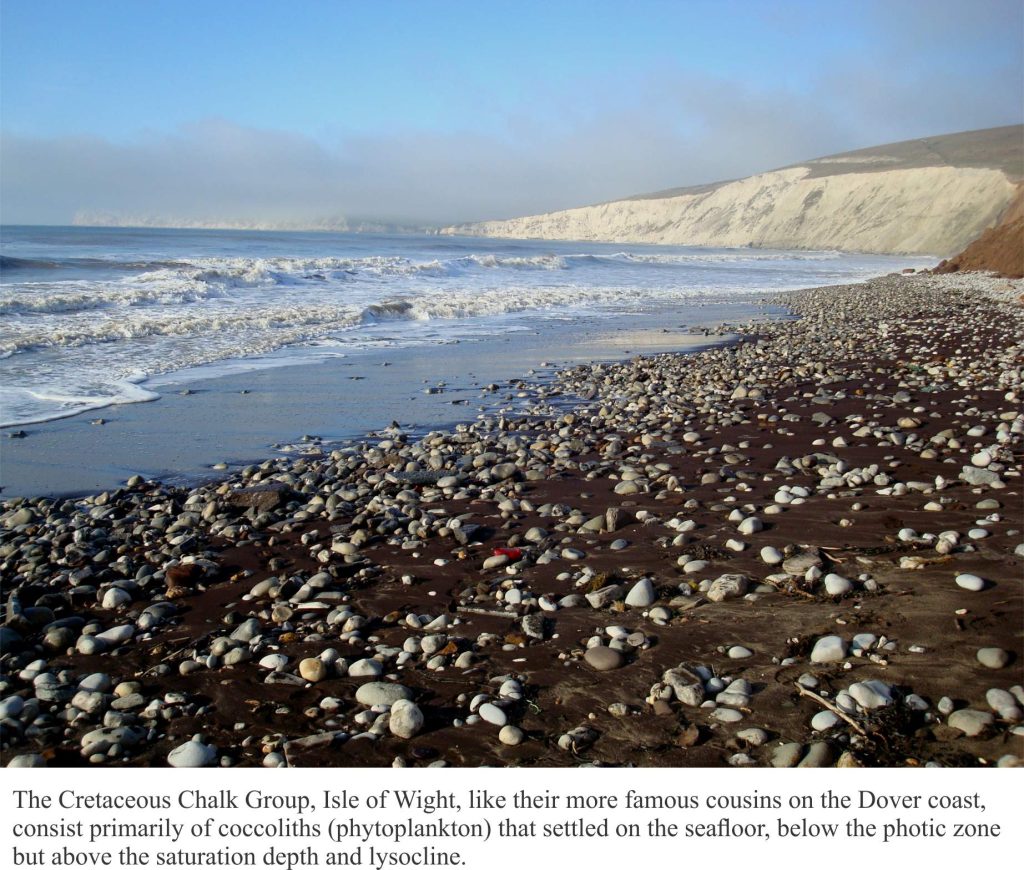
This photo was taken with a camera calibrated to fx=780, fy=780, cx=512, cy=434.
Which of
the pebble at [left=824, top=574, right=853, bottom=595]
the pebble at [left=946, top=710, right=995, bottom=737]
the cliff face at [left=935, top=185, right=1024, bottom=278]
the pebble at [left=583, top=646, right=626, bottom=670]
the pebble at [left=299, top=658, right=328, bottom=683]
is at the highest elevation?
the cliff face at [left=935, top=185, right=1024, bottom=278]

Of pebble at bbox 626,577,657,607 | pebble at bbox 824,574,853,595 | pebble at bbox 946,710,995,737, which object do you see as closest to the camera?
pebble at bbox 946,710,995,737

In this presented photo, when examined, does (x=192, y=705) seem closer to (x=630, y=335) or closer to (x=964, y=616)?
(x=964, y=616)

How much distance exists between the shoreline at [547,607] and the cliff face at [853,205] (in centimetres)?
8715

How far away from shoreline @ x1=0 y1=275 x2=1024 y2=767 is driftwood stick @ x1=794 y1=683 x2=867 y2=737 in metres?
0.01

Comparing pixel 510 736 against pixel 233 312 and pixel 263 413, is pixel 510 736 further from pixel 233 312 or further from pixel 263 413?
pixel 233 312

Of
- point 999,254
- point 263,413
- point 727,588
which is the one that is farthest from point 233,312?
point 999,254

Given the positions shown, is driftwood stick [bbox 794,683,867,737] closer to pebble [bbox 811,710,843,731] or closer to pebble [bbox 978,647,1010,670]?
pebble [bbox 811,710,843,731]

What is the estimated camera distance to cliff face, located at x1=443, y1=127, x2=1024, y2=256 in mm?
94000

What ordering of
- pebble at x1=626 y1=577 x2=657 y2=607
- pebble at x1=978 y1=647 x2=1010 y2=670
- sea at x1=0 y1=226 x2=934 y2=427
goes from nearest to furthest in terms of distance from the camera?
1. pebble at x1=978 y1=647 x2=1010 y2=670
2. pebble at x1=626 y1=577 x2=657 y2=607
3. sea at x1=0 y1=226 x2=934 y2=427

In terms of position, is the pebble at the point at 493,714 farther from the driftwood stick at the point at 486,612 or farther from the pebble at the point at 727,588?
the pebble at the point at 727,588

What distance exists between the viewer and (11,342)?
12.6 metres

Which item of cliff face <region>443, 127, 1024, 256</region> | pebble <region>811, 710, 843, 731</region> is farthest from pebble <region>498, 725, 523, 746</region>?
cliff face <region>443, 127, 1024, 256</region>

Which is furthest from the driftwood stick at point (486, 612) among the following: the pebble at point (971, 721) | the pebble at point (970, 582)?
the pebble at point (970, 582)

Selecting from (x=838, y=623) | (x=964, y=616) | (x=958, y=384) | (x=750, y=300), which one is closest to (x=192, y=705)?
(x=838, y=623)
